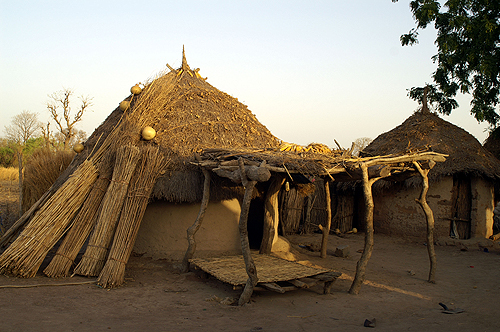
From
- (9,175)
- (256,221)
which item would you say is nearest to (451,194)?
(256,221)

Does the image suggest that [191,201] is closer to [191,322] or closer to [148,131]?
[148,131]

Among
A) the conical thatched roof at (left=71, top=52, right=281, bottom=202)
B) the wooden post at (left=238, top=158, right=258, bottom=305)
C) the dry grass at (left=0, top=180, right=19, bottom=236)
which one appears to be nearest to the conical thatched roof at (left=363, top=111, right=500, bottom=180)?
the conical thatched roof at (left=71, top=52, right=281, bottom=202)

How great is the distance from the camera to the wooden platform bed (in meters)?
4.76

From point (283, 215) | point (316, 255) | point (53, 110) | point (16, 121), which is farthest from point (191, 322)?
point (16, 121)

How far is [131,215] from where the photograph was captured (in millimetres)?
5504

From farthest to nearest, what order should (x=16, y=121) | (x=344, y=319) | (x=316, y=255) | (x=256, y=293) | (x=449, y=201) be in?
(x=16, y=121) < (x=449, y=201) < (x=316, y=255) < (x=256, y=293) < (x=344, y=319)

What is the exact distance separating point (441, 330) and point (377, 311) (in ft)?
2.54

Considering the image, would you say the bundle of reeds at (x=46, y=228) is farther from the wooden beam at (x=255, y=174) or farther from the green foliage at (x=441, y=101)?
the green foliage at (x=441, y=101)

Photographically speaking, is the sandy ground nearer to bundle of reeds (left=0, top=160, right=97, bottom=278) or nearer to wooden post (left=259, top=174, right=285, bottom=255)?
bundle of reeds (left=0, top=160, right=97, bottom=278)

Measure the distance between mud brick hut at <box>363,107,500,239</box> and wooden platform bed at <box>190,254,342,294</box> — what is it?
14.7 ft

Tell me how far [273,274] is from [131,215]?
219 centimetres

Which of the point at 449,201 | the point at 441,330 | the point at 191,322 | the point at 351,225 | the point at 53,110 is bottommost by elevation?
the point at 191,322

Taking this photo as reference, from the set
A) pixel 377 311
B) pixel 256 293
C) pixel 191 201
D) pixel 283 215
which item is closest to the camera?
pixel 377 311

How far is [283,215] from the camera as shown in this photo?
1044cm
